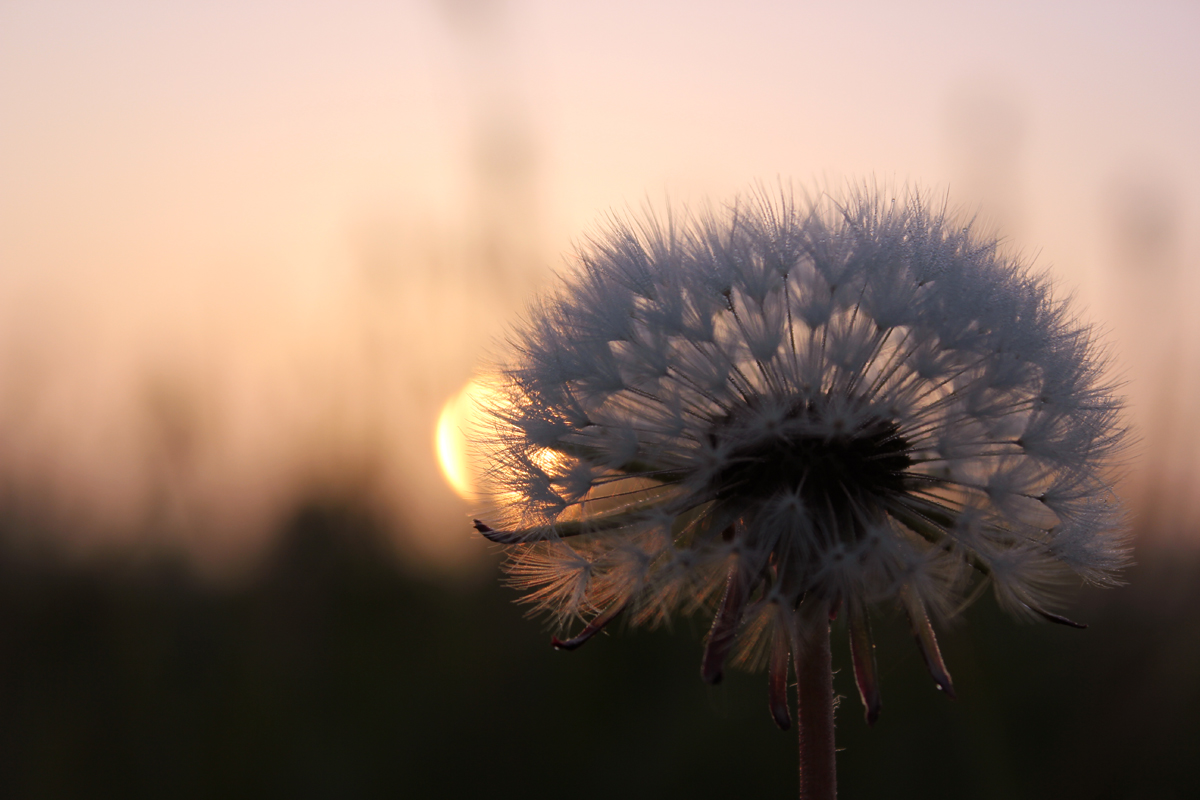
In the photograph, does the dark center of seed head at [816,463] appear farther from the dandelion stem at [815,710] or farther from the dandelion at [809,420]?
the dandelion stem at [815,710]

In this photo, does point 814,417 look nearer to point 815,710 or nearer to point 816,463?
point 816,463

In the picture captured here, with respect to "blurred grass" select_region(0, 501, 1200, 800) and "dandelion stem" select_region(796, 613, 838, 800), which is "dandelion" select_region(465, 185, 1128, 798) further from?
"blurred grass" select_region(0, 501, 1200, 800)

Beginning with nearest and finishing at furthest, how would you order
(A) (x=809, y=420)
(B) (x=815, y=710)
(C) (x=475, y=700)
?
(B) (x=815, y=710) → (A) (x=809, y=420) → (C) (x=475, y=700)

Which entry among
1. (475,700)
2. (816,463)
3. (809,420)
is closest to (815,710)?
(816,463)

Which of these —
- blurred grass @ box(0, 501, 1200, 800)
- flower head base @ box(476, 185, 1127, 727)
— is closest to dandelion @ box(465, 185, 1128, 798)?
flower head base @ box(476, 185, 1127, 727)

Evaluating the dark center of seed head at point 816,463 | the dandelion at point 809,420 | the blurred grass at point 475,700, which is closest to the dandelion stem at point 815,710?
the dandelion at point 809,420

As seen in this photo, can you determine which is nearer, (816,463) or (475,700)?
(816,463)
